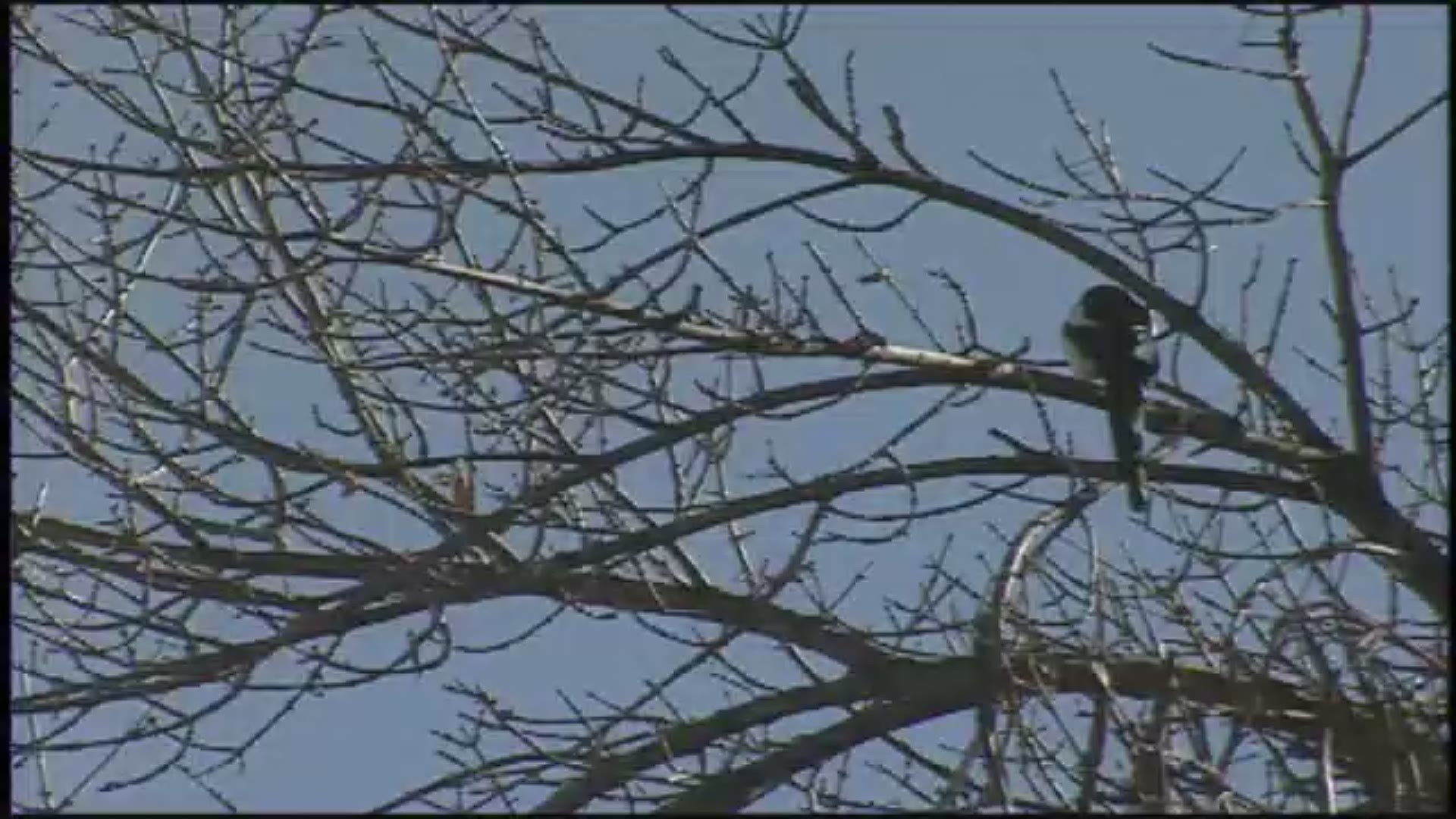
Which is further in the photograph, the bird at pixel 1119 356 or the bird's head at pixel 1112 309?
the bird's head at pixel 1112 309

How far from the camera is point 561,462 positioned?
21.9 feet

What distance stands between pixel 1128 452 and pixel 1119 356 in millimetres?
287

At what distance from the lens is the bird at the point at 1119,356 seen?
666 centimetres

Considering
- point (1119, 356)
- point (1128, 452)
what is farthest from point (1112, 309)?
point (1128, 452)

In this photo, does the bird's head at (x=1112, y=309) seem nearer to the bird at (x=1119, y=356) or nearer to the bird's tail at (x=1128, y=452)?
the bird at (x=1119, y=356)

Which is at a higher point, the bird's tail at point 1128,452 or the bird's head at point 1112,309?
the bird's head at point 1112,309

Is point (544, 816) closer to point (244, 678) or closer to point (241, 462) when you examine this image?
point (244, 678)

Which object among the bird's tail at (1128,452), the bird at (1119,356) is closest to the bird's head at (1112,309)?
the bird at (1119,356)

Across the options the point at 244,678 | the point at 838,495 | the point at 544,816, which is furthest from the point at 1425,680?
the point at 244,678

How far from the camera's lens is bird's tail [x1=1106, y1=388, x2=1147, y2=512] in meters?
6.64

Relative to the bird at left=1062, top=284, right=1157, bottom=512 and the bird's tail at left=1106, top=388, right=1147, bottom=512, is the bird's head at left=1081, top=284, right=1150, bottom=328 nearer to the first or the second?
the bird at left=1062, top=284, right=1157, bottom=512

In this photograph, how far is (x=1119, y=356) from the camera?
269 inches

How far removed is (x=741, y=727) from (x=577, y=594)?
0.86 metres

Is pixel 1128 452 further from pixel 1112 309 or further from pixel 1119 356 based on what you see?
pixel 1112 309
